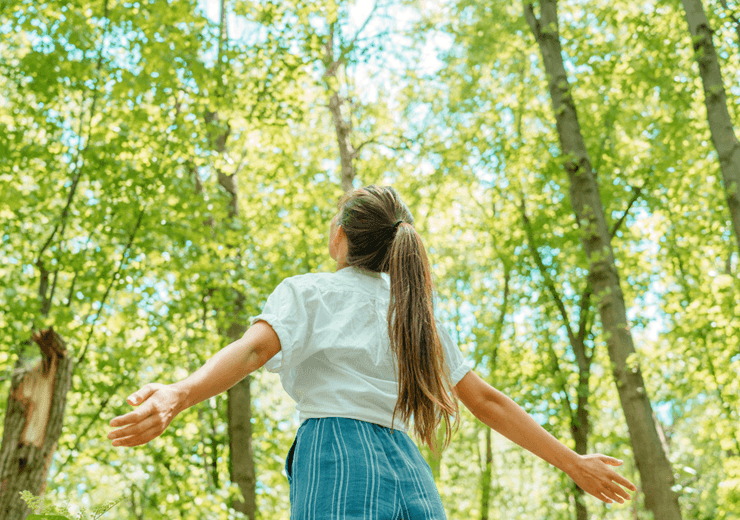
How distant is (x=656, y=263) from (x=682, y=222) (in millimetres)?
1050

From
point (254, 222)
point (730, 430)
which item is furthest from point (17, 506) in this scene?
point (730, 430)

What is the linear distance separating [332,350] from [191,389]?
0.46 m

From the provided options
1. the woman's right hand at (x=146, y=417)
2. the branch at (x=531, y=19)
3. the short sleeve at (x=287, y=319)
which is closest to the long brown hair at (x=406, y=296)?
the short sleeve at (x=287, y=319)

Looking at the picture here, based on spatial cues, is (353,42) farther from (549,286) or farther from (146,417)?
(146,417)

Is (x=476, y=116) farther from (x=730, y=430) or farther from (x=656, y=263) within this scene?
(x=730, y=430)

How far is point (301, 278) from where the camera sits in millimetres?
1815

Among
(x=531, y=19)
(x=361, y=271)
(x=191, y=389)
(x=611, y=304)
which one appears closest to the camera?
(x=191, y=389)

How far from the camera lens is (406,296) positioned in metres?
1.86

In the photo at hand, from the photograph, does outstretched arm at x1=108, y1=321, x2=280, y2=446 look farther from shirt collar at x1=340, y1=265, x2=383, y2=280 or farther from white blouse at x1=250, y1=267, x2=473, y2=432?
shirt collar at x1=340, y1=265, x2=383, y2=280

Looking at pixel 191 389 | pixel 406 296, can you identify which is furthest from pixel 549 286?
pixel 191 389

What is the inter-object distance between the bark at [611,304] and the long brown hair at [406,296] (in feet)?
15.8

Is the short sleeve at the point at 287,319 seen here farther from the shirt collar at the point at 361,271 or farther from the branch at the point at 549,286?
the branch at the point at 549,286

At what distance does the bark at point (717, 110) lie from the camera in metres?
5.16

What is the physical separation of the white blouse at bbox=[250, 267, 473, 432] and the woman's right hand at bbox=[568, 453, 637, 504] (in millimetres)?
727
